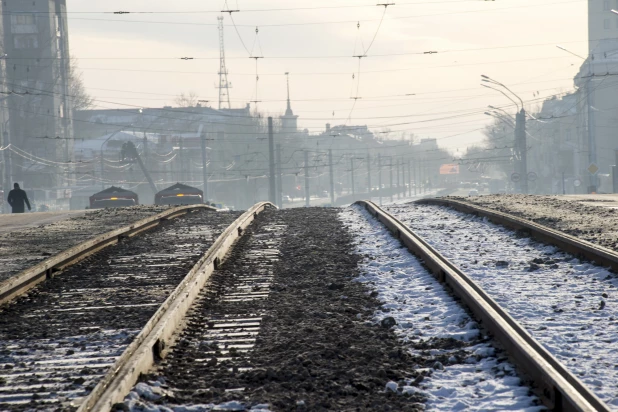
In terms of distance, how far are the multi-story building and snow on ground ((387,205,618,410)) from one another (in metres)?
79.0

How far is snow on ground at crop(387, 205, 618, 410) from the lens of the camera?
537 cm

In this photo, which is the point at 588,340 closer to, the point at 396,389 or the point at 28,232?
the point at 396,389

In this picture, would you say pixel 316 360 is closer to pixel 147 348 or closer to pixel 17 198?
pixel 147 348

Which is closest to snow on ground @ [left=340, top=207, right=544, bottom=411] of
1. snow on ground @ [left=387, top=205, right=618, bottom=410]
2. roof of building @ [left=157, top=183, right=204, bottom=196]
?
snow on ground @ [left=387, top=205, right=618, bottom=410]

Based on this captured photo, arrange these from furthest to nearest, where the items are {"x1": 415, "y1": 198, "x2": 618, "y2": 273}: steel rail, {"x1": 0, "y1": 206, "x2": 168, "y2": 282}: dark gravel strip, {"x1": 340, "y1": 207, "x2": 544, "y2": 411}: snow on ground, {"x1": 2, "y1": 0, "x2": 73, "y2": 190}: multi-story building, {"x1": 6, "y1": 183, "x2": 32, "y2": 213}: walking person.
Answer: {"x1": 2, "y1": 0, "x2": 73, "y2": 190}: multi-story building
{"x1": 6, "y1": 183, "x2": 32, "y2": 213}: walking person
{"x1": 0, "y1": 206, "x2": 168, "y2": 282}: dark gravel strip
{"x1": 415, "y1": 198, "x2": 618, "y2": 273}: steel rail
{"x1": 340, "y1": 207, "x2": 544, "y2": 411}: snow on ground

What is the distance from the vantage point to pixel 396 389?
4848 mm

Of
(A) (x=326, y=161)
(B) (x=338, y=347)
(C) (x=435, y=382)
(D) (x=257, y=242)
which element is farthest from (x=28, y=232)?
(A) (x=326, y=161)

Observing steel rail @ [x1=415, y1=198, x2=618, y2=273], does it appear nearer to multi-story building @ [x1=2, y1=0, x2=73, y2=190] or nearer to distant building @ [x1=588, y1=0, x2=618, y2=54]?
multi-story building @ [x1=2, y1=0, x2=73, y2=190]

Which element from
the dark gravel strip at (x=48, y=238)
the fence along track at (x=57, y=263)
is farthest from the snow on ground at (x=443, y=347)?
the dark gravel strip at (x=48, y=238)

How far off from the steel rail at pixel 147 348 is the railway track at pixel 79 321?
0.19 metres

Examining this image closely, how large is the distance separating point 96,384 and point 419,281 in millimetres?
4268

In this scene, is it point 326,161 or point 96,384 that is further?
point 326,161

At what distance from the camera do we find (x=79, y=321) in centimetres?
699

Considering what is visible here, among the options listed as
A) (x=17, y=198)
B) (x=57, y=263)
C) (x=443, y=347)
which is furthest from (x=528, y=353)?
(x=17, y=198)
